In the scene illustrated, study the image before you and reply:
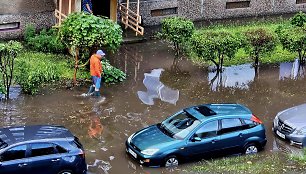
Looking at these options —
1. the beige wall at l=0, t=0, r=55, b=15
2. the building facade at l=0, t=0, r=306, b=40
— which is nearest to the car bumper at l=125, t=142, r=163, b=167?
the building facade at l=0, t=0, r=306, b=40

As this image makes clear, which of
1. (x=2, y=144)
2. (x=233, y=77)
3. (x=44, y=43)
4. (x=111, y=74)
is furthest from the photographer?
(x=44, y=43)

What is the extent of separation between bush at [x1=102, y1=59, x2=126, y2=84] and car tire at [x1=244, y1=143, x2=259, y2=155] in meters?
6.46

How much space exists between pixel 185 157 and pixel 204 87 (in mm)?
6281

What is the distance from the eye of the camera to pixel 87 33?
21.3 m

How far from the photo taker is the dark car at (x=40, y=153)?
1481 cm

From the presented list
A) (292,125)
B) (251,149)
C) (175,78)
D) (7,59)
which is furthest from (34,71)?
(292,125)

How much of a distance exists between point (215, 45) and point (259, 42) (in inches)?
79.1

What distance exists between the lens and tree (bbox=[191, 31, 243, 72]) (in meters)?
23.3

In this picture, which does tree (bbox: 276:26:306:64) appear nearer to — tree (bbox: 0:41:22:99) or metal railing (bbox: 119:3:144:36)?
metal railing (bbox: 119:3:144:36)

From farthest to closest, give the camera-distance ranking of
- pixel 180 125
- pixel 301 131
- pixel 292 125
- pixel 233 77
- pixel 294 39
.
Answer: pixel 294 39 < pixel 233 77 < pixel 292 125 < pixel 301 131 < pixel 180 125

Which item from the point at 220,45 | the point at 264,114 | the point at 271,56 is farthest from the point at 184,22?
the point at 264,114

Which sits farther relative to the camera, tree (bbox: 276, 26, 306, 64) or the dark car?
tree (bbox: 276, 26, 306, 64)

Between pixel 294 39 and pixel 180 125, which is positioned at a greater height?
pixel 294 39

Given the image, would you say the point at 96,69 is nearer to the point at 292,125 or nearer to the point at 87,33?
the point at 87,33
